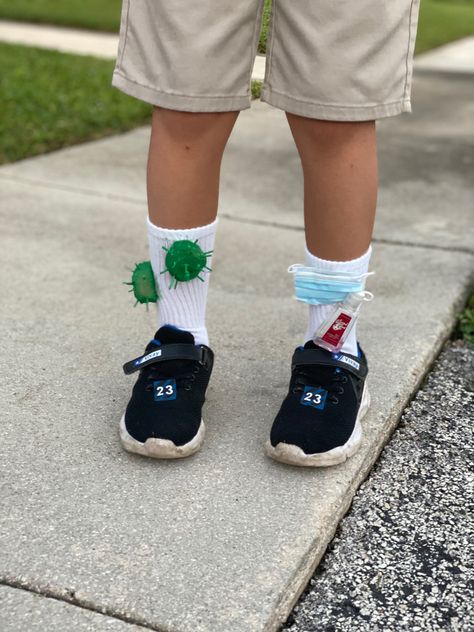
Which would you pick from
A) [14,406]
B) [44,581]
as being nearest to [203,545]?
[44,581]

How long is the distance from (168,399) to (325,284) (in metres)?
0.38

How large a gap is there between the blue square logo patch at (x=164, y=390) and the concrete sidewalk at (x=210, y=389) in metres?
0.13

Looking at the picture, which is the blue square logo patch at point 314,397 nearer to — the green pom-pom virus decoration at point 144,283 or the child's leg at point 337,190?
the child's leg at point 337,190

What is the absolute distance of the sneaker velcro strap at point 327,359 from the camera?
1777 mm

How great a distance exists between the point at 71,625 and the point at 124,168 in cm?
266

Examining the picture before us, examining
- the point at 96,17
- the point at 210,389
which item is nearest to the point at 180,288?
the point at 210,389

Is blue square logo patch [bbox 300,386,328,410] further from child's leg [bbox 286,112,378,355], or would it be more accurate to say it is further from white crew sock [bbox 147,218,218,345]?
white crew sock [bbox 147,218,218,345]

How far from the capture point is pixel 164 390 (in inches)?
68.9

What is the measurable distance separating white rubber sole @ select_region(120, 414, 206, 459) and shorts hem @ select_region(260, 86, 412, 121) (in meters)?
0.64

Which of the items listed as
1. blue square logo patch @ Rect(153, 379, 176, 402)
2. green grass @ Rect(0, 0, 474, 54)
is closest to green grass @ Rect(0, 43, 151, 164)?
blue square logo patch @ Rect(153, 379, 176, 402)

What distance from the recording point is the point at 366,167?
1705 millimetres

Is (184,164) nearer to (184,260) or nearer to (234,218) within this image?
(184,260)

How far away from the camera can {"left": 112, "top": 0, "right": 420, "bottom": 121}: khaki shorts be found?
1.56 meters

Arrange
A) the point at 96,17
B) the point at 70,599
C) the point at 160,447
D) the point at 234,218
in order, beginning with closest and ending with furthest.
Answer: the point at 70,599 < the point at 160,447 < the point at 234,218 < the point at 96,17
